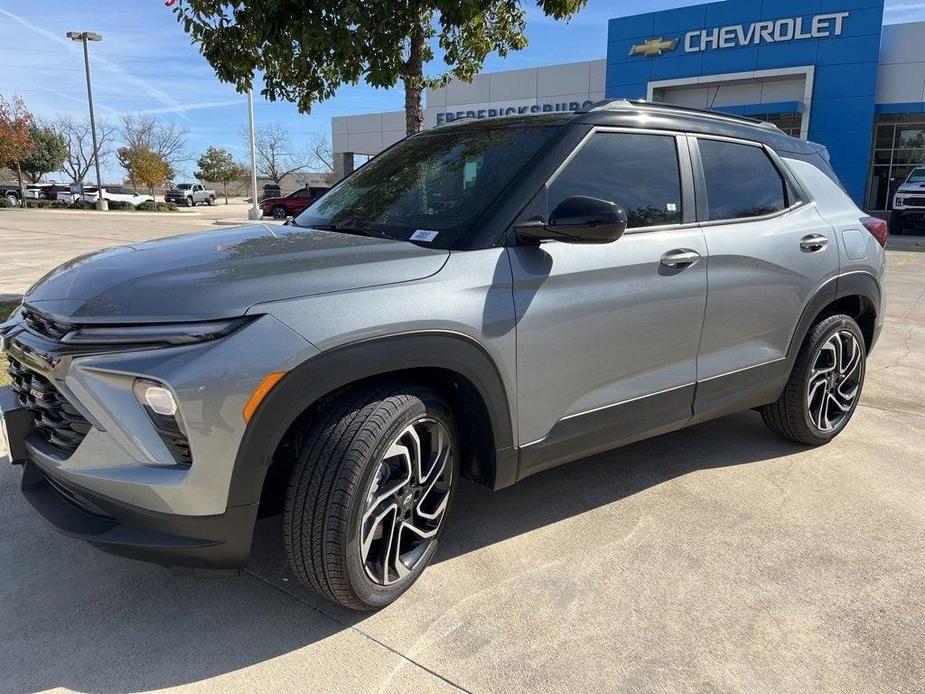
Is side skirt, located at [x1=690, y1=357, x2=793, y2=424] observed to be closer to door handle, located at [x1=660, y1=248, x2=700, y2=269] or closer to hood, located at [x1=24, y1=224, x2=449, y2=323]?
door handle, located at [x1=660, y1=248, x2=700, y2=269]

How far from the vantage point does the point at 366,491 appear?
93.7 inches

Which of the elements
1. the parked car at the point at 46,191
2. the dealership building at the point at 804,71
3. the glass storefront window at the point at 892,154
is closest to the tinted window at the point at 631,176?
the dealership building at the point at 804,71

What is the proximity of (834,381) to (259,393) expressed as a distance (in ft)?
11.6

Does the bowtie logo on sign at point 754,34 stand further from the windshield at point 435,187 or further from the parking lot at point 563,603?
the windshield at point 435,187

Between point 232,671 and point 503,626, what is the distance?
3.01ft

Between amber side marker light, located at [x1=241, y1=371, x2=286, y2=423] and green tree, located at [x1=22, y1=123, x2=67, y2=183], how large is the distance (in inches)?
2456

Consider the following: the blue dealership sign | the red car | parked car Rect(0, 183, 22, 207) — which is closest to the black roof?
the blue dealership sign

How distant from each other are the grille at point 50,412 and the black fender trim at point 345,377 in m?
0.51

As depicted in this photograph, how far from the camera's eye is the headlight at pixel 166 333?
82.9 inches

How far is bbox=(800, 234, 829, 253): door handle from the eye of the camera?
3.82m

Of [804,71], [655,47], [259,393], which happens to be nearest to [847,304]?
[259,393]

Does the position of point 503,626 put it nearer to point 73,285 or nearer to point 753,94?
point 73,285

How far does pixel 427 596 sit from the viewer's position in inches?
109

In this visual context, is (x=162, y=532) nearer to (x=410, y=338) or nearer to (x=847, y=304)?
(x=410, y=338)
